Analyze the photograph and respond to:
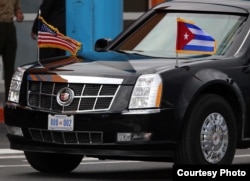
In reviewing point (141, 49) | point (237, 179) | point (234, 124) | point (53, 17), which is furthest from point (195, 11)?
point (53, 17)

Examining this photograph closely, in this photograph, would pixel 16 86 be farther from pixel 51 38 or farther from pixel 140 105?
pixel 51 38

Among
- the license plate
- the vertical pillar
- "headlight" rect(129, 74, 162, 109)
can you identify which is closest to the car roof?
"headlight" rect(129, 74, 162, 109)

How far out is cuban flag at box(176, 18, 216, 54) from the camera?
12.0 metres

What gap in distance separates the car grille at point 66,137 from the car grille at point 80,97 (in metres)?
0.20

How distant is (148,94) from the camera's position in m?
11.4

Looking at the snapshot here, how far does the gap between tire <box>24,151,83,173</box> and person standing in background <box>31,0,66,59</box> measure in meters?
4.77

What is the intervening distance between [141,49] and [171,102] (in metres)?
1.40

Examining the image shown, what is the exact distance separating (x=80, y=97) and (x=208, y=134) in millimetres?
1161

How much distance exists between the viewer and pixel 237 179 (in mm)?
10586

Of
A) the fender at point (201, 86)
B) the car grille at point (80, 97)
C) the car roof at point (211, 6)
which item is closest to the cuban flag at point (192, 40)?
the fender at point (201, 86)

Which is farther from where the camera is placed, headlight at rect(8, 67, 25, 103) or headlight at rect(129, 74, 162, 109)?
headlight at rect(8, 67, 25, 103)

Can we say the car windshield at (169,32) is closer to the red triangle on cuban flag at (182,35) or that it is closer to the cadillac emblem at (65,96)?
the red triangle on cuban flag at (182,35)

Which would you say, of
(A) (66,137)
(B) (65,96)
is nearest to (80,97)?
(B) (65,96)

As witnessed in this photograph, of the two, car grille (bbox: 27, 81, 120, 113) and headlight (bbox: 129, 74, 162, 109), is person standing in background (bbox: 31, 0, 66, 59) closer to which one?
car grille (bbox: 27, 81, 120, 113)
